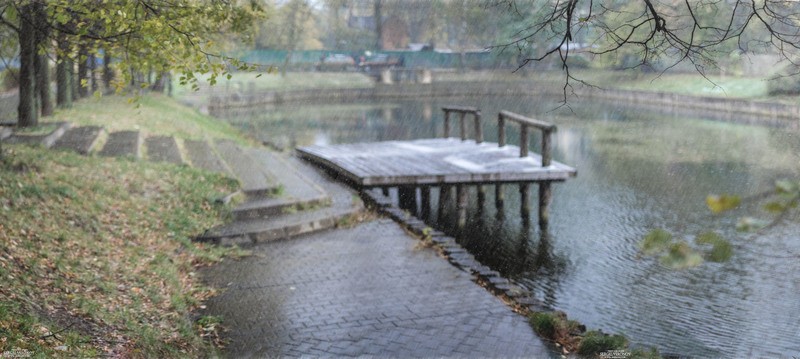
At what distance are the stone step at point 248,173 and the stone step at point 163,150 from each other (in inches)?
44.2

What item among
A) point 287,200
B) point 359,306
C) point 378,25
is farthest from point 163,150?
point 378,25

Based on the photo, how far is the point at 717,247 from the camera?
2047 mm

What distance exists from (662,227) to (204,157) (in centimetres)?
964

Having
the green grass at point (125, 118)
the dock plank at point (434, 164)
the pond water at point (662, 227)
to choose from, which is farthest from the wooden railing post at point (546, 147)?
the green grass at point (125, 118)

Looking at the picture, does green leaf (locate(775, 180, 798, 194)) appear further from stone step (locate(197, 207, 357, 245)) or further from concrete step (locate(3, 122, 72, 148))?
concrete step (locate(3, 122, 72, 148))

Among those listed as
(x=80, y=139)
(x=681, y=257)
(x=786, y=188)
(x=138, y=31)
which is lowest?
(x=80, y=139)

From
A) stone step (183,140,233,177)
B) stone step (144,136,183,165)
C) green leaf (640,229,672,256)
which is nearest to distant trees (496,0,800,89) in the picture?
green leaf (640,229,672,256)

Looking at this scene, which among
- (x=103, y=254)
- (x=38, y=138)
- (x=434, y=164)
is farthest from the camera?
(x=434, y=164)

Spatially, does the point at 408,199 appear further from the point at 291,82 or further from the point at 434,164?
the point at 291,82

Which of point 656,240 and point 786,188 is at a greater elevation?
point 786,188

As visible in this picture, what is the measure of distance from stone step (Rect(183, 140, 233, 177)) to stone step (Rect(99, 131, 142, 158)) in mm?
1132

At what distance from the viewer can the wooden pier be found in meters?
14.7

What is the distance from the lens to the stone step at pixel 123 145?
14.6 m

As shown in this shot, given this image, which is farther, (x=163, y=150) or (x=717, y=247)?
(x=163, y=150)
